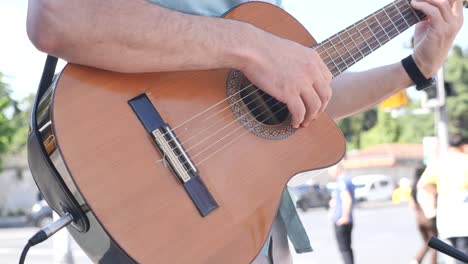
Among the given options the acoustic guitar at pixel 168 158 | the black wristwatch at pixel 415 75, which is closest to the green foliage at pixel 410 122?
the black wristwatch at pixel 415 75

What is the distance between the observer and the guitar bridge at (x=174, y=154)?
1.33 meters

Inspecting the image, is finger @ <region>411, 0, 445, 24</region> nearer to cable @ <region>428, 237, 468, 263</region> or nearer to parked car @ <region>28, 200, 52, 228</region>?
cable @ <region>428, 237, 468, 263</region>

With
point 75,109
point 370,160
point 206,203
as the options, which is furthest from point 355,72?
point 370,160

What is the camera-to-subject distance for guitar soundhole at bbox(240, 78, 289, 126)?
155 centimetres

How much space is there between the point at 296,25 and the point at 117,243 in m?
0.79

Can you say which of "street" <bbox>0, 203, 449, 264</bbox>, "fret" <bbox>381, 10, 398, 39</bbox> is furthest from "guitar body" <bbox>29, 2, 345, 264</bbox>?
"street" <bbox>0, 203, 449, 264</bbox>

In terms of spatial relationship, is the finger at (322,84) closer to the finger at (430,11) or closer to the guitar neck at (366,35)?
the guitar neck at (366,35)

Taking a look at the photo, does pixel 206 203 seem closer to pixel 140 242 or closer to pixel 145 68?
pixel 140 242

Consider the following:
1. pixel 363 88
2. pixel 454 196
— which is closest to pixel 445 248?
pixel 363 88

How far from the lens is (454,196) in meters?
5.84

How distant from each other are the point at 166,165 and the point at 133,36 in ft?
0.93

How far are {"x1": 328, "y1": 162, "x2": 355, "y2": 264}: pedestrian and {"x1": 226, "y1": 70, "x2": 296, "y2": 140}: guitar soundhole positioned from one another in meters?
7.08

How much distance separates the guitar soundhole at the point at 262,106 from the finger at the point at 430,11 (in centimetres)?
58

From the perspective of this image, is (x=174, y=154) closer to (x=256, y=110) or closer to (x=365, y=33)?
(x=256, y=110)
